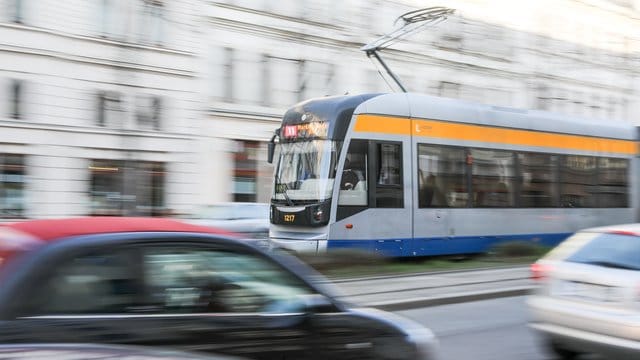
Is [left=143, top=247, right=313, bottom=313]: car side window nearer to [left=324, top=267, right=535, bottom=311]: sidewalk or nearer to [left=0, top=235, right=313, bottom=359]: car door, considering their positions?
[left=0, top=235, right=313, bottom=359]: car door

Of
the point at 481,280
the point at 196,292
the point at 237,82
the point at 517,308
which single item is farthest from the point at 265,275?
the point at 237,82

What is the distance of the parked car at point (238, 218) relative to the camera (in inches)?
736

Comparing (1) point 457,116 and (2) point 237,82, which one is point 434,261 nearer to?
(1) point 457,116

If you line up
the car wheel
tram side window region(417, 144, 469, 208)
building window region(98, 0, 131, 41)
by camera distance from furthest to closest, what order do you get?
building window region(98, 0, 131, 41), tram side window region(417, 144, 469, 208), the car wheel

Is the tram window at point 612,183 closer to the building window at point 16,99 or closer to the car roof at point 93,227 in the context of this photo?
the car roof at point 93,227

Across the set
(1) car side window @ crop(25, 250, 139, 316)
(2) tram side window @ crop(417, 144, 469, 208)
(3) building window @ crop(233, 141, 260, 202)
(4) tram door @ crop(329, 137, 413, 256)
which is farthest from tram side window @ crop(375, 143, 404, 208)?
(3) building window @ crop(233, 141, 260, 202)

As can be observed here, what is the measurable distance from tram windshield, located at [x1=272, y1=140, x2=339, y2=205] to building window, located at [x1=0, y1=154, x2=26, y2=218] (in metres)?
12.0

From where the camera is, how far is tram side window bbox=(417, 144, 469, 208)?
14819 mm

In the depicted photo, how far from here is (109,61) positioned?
24.9 metres

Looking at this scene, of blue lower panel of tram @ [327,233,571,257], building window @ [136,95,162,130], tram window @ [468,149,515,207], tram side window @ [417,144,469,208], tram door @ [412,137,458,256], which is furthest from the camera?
building window @ [136,95,162,130]

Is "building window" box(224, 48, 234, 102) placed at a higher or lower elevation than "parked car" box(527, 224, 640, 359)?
higher

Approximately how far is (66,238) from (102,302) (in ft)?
1.25

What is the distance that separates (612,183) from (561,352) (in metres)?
13.6

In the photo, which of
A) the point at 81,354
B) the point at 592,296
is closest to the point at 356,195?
the point at 592,296
